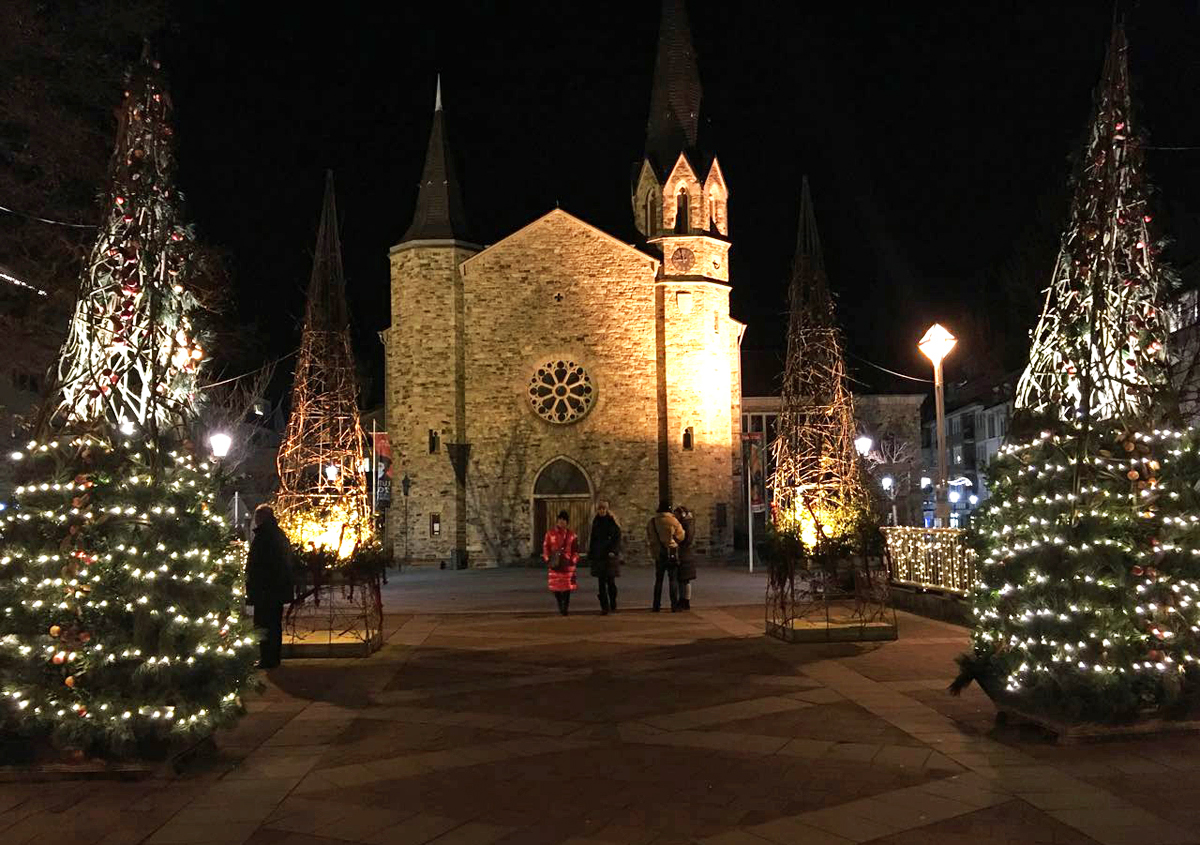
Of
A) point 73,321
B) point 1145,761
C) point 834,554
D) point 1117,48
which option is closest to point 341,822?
point 73,321

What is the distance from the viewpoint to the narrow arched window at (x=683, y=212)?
34.2 m

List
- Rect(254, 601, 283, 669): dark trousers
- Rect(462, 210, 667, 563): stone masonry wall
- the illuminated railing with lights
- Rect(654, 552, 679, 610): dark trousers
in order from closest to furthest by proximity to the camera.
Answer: Rect(254, 601, 283, 669): dark trousers, the illuminated railing with lights, Rect(654, 552, 679, 610): dark trousers, Rect(462, 210, 667, 563): stone masonry wall

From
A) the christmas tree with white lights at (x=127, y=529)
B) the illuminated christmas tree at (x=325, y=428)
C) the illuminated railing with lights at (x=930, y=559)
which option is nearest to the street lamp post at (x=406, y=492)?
the illuminated christmas tree at (x=325, y=428)

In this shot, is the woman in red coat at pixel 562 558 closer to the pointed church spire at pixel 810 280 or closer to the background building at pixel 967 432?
the pointed church spire at pixel 810 280

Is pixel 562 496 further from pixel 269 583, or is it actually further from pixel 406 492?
pixel 269 583

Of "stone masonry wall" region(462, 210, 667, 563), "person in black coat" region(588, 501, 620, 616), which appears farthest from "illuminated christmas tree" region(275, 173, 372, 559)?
"stone masonry wall" region(462, 210, 667, 563)

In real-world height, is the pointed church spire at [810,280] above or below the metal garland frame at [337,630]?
above

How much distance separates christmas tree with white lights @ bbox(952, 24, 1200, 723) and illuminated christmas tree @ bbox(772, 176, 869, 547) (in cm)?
730

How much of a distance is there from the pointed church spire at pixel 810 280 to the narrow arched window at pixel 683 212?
18.5m

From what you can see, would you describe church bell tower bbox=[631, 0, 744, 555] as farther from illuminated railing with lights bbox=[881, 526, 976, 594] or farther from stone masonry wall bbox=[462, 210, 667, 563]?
illuminated railing with lights bbox=[881, 526, 976, 594]

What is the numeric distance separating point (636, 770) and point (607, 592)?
34.0 ft

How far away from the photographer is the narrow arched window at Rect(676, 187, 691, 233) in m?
34.2

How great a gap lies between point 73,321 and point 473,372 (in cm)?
2644

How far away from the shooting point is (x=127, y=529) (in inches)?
268
